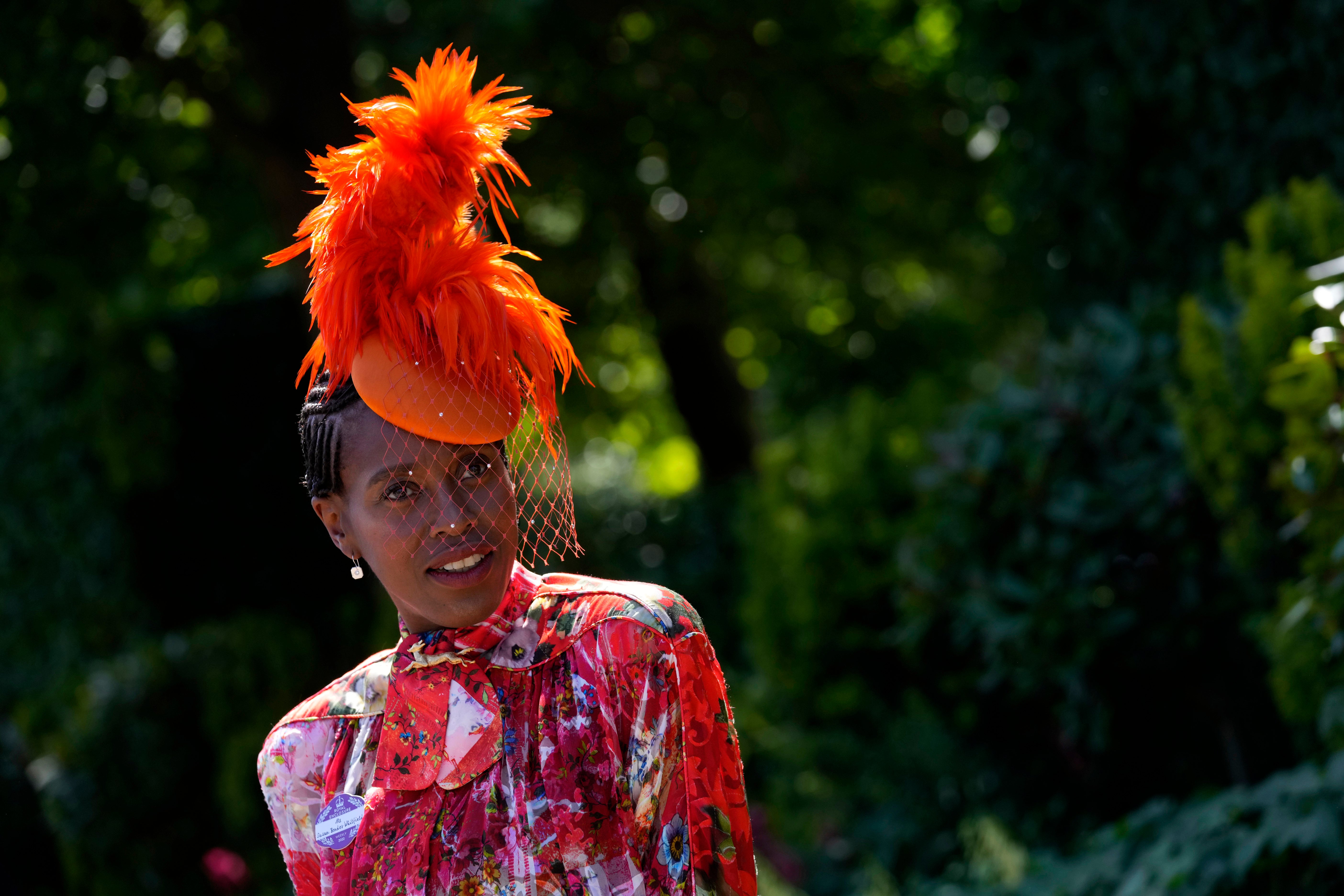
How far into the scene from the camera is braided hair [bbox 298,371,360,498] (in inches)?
75.9

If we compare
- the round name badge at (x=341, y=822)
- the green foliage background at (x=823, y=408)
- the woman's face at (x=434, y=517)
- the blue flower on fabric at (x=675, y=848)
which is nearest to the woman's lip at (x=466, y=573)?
the woman's face at (x=434, y=517)

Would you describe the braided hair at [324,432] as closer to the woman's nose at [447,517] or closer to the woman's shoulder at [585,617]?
the woman's nose at [447,517]

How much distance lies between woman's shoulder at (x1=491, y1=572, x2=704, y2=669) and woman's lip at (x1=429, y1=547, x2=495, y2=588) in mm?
93

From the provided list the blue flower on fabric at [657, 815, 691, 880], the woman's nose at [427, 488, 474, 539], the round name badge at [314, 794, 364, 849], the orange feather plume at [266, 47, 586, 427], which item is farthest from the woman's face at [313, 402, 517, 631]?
the blue flower on fabric at [657, 815, 691, 880]

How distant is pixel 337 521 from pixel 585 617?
473 millimetres

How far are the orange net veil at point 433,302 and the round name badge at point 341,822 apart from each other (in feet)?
1.27

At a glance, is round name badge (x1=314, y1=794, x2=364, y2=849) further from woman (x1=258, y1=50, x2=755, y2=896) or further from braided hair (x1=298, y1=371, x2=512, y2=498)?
braided hair (x1=298, y1=371, x2=512, y2=498)

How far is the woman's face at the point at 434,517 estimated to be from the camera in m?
1.86

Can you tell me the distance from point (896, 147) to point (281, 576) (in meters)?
4.44

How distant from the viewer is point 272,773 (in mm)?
1990

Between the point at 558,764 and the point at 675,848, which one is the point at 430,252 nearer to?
the point at 558,764

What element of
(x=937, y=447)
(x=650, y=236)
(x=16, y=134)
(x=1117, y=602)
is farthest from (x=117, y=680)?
(x=1117, y=602)

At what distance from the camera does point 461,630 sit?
187 centimetres

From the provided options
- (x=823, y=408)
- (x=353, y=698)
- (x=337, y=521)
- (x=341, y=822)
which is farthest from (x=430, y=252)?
(x=823, y=408)
